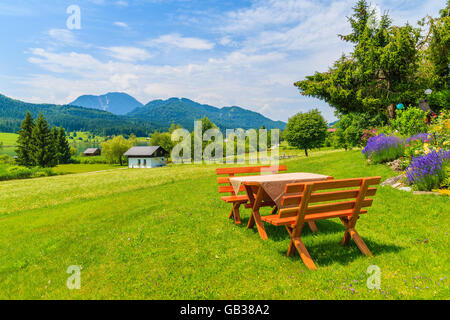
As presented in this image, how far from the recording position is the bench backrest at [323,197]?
171 inches

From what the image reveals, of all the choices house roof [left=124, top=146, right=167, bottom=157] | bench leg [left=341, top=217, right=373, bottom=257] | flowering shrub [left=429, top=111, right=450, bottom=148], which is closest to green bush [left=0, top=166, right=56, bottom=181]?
house roof [left=124, top=146, right=167, bottom=157]

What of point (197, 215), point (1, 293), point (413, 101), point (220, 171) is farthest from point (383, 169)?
point (1, 293)

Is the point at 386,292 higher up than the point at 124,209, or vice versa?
the point at 386,292

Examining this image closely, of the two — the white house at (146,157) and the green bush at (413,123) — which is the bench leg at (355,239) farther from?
the white house at (146,157)

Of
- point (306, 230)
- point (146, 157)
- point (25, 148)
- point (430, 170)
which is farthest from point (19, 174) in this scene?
point (430, 170)

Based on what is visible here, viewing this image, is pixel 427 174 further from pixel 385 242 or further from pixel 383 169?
pixel 385 242

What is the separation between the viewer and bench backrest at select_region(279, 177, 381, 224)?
4.35 metres

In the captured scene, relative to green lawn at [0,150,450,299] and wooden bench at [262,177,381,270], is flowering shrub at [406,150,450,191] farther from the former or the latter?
wooden bench at [262,177,381,270]

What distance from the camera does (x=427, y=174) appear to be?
8.03 meters

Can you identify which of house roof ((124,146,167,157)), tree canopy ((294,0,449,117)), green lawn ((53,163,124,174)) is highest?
tree canopy ((294,0,449,117))

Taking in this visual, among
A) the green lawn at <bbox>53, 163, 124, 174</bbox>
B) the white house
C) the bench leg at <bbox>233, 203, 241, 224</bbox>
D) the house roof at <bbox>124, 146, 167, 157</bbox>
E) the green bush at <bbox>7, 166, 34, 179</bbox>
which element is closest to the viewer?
the bench leg at <bbox>233, 203, 241, 224</bbox>

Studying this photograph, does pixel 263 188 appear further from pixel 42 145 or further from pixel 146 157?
pixel 42 145

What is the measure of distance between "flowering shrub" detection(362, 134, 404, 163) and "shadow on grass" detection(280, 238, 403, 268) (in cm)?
855
